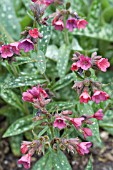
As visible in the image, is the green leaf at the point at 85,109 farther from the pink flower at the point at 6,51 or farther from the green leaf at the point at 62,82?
the pink flower at the point at 6,51

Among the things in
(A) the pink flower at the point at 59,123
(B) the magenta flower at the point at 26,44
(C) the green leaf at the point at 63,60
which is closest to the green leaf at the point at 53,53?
(C) the green leaf at the point at 63,60

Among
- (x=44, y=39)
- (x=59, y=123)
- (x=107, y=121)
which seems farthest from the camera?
(x=107, y=121)

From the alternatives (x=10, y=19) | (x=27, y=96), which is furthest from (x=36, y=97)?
(x=10, y=19)

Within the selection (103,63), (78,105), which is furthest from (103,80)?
(103,63)

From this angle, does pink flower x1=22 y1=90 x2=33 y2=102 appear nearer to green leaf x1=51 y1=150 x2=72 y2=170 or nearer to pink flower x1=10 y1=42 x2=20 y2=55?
pink flower x1=10 y1=42 x2=20 y2=55

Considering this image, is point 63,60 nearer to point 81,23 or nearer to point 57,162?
point 81,23
